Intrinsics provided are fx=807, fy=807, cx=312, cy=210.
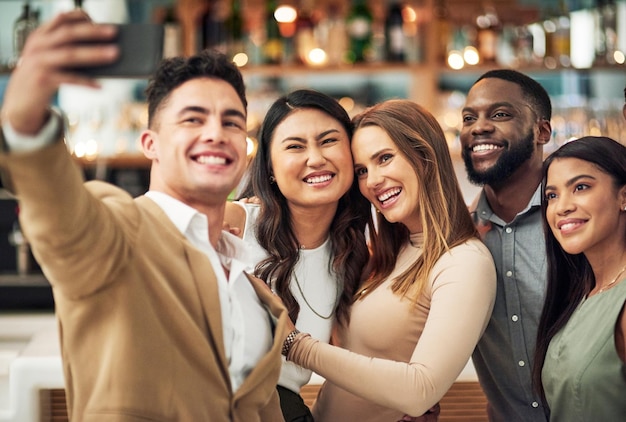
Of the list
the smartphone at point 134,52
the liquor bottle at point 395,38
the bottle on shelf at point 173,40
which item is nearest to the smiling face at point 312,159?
the smartphone at point 134,52

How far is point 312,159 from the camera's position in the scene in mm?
1936

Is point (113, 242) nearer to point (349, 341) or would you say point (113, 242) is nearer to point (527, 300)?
point (349, 341)

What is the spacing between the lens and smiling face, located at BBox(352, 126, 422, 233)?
192 cm

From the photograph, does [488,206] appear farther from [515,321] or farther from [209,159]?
[209,159]

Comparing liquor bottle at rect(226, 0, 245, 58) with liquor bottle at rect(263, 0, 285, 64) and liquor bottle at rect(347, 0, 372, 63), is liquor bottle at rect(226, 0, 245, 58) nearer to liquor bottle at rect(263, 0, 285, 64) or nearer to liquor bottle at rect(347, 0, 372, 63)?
liquor bottle at rect(263, 0, 285, 64)

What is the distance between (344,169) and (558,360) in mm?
662

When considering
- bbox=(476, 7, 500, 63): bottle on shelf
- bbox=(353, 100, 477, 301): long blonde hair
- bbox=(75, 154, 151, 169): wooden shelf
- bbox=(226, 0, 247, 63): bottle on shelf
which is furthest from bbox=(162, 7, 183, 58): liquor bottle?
bbox=(353, 100, 477, 301): long blonde hair

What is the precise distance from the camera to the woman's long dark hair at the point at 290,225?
200cm

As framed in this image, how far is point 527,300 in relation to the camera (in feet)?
6.66

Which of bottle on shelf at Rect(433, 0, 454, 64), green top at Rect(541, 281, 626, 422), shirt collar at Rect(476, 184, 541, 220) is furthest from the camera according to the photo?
bottle on shelf at Rect(433, 0, 454, 64)

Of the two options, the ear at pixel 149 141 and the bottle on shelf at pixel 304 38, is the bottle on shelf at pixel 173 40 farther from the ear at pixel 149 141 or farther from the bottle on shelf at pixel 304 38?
the ear at pixel 149 141

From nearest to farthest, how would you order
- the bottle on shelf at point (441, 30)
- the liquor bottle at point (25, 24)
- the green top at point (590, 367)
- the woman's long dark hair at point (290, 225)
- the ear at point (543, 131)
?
1. the green top at point (590, 367)
2. the woman's long dark hair at point (290, 225)
3. the ear at point (543, 131)
4. the liquor bottle at point (25, 24)
5. the bottle on shelf at point (441, 30)

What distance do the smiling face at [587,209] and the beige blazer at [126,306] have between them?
77 centimetres

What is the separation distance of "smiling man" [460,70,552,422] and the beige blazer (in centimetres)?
90
